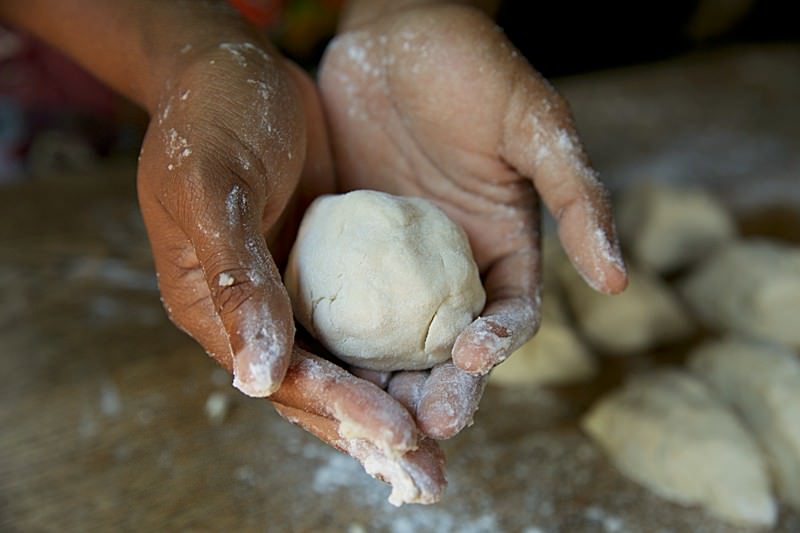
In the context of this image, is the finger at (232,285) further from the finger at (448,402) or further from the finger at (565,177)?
the finger at (565,177)

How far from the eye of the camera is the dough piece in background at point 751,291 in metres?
2.03

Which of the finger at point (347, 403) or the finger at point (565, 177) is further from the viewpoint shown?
the finger at point (565, 177)

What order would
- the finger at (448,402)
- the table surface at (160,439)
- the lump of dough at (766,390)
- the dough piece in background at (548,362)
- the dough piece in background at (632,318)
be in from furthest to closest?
the dough piece in background at (632,318), the dough piece in background at (548,362), the lump of dough at (766,390), the table surface at (160,439), the finger at (448,402)

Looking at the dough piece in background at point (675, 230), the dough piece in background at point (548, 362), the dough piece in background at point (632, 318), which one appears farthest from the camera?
the dough piece in background at point (675, 230)

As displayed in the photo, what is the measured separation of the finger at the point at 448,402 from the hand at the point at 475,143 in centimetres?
4

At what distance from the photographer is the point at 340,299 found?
3.75 feet

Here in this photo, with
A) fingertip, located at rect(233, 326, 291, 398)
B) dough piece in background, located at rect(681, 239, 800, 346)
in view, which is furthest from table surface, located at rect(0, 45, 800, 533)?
fingertip, located at rect(233, 326, 291, 398)

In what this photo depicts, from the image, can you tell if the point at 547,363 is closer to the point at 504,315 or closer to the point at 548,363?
the point at 548,363

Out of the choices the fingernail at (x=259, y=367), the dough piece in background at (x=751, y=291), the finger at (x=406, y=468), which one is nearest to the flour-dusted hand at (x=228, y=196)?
the fingernail at (x=259, y=367)

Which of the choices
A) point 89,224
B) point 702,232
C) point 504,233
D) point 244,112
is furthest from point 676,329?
point 89,224

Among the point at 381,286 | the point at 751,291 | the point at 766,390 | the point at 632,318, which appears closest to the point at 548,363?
the point at 632,318

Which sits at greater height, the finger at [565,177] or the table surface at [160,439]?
the finger at [565,177]

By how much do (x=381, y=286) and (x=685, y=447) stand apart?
83cm

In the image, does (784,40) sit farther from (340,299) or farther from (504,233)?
(340,299)
